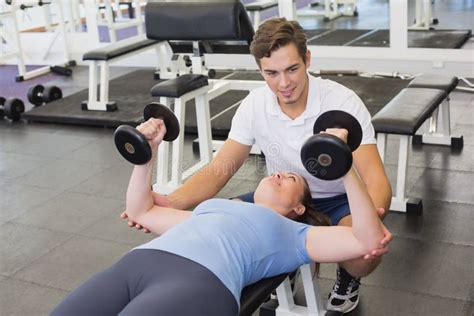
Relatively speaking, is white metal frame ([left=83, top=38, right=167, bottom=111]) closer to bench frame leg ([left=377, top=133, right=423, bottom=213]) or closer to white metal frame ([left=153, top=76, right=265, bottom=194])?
white metal frame ([left=153, top=76, right=265, bottom=194])

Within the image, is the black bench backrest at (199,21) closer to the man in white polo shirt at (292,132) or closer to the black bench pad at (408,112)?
the black bench pad at (408,112)

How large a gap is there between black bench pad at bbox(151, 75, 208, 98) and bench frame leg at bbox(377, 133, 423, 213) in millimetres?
1010

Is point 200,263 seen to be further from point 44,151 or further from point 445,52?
point 445,52

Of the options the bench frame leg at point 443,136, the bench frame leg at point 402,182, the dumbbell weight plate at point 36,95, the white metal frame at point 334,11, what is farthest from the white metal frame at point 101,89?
the bench frame leg at point 402,182

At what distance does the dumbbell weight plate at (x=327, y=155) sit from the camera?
152 cm

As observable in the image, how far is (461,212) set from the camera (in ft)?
9.82

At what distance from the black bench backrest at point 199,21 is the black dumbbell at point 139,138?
5.34 feet

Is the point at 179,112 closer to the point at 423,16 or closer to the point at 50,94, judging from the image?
the point at 50,94

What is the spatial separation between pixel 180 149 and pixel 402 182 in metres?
1.11

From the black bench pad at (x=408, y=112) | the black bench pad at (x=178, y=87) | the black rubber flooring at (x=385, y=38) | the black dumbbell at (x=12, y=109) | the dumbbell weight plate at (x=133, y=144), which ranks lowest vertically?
the black dumbbell at (x=12, y=109)

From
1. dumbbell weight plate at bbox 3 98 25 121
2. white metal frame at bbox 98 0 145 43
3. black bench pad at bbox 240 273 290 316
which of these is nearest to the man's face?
black bench pad at bbox 240 273 290 316

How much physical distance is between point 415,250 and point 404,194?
0.41 meters

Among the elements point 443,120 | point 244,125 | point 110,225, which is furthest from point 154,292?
point 443,120

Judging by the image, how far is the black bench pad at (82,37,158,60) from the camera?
4.79m
